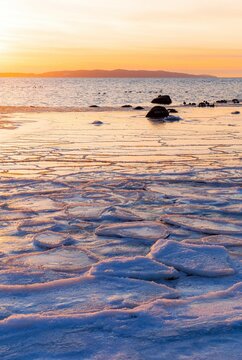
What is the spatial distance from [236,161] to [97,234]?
17.6ft

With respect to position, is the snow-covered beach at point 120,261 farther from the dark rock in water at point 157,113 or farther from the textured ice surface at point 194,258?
the dark rock in water at point 157,113

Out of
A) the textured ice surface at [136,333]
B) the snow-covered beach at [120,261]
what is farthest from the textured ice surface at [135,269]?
the textured ice surface at [136,333]

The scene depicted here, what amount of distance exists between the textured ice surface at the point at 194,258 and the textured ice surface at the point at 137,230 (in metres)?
0.32

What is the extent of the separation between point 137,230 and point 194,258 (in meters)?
0.97

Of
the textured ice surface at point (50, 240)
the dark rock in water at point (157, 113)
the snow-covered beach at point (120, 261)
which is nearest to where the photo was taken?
the snow-covered beach at point (120, 261)

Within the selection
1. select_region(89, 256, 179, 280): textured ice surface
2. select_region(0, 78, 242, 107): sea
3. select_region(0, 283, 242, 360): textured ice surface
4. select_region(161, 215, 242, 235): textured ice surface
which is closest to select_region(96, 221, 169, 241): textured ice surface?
select_region(161, 215, 242, 235): textured ice surface

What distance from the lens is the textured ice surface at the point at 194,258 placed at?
389 centimetres

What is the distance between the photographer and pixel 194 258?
13.5 feet

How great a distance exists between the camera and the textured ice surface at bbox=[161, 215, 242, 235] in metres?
5.00

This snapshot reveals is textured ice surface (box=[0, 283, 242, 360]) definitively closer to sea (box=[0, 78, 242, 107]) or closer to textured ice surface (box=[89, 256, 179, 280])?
textured ice surface (box=[89, 256, 179, 280])

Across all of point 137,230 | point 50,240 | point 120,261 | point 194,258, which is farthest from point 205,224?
point 50,240

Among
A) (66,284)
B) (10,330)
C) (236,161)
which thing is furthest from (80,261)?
(236,161)

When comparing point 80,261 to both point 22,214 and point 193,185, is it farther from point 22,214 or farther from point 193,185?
point 193,185

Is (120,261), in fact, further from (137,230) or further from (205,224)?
(205,224)
